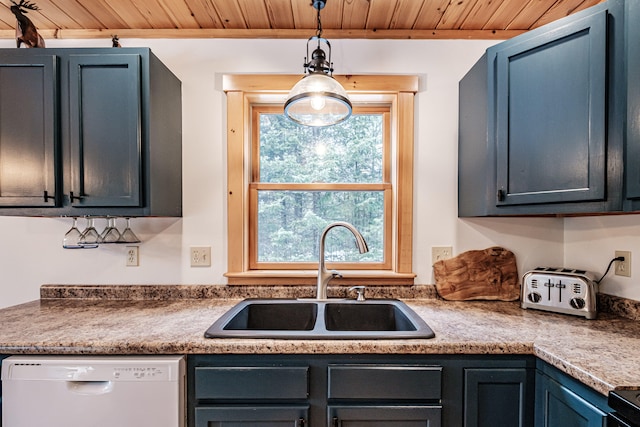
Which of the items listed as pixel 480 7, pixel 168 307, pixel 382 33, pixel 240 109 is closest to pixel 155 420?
pixel 168 307

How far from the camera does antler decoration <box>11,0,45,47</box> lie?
152 centimetres

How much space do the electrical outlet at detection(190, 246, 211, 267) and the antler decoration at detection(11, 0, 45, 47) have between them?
1.31m

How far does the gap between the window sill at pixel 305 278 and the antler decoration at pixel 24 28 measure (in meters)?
1.54

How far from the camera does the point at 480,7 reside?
160 centimetres

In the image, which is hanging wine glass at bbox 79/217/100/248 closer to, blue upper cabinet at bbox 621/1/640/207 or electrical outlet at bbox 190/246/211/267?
electrical outlet at bbox 190/246/211/267

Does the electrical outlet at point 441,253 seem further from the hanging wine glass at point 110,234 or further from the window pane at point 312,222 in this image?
the hanging wine glass at point 110,234

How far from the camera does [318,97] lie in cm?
122

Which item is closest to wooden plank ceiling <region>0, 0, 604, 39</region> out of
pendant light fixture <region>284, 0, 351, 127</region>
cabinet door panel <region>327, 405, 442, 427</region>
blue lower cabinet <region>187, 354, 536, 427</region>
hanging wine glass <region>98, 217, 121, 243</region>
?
pendant light fixture <region>284, 0, 351, 127</region>

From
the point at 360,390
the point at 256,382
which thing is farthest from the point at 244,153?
the point at 360,390

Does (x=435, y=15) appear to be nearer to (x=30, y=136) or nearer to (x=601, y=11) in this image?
(x=601, y=11)

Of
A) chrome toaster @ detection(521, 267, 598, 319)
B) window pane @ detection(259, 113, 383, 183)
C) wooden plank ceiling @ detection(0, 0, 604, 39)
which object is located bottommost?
chrome toaster @ detection(521, 267, 598, 319)

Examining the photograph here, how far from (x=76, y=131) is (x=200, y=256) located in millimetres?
845

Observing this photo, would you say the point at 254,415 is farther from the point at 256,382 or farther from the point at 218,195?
the point at 218,195

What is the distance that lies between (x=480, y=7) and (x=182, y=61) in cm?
166
